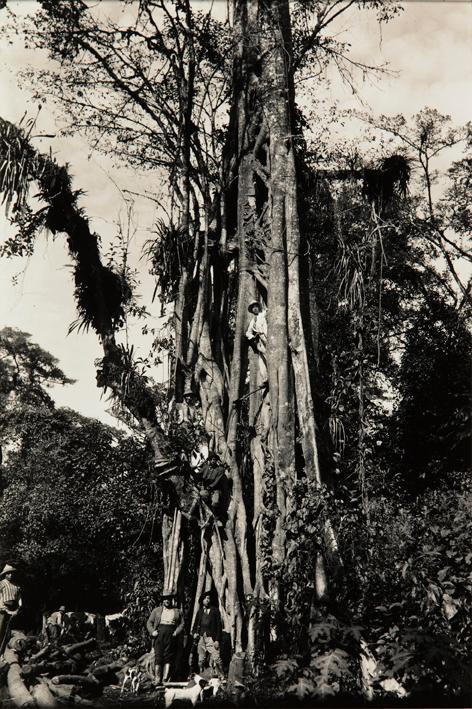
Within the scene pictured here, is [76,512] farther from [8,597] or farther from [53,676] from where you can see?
[8,597]

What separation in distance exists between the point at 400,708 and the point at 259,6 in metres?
8.51

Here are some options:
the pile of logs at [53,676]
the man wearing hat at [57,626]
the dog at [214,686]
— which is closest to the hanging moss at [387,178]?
the dog at [214,686]

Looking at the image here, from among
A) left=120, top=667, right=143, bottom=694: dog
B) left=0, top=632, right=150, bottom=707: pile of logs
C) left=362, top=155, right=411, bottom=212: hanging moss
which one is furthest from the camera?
left=362, top=155, right=411, bottom=212: hanging moss

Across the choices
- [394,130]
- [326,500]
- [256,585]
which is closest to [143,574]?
[256,585]

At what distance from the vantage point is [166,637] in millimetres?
7195

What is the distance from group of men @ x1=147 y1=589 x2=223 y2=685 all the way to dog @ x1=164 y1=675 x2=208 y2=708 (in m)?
0.79

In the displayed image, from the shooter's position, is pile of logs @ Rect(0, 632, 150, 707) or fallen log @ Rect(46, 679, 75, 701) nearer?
pile of logs @ Rect(0, 632, 150, 707)

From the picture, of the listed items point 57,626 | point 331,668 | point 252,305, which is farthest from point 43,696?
point 57,626

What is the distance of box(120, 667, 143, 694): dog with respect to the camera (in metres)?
7.30

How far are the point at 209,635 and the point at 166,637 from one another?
0.56 meters

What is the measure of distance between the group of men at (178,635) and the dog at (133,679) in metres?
0.23

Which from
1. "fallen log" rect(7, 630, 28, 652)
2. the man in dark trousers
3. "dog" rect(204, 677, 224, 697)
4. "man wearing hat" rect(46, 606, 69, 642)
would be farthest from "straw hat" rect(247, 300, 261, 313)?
"man wearing hat" rect(46, 606, 69, 642)

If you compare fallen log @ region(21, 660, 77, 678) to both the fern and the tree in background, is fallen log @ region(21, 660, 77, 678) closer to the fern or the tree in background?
the tree in background

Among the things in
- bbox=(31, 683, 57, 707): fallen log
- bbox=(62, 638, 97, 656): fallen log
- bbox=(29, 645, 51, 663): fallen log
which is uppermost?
bbox=(62, 638, 97, 656): fallen log
